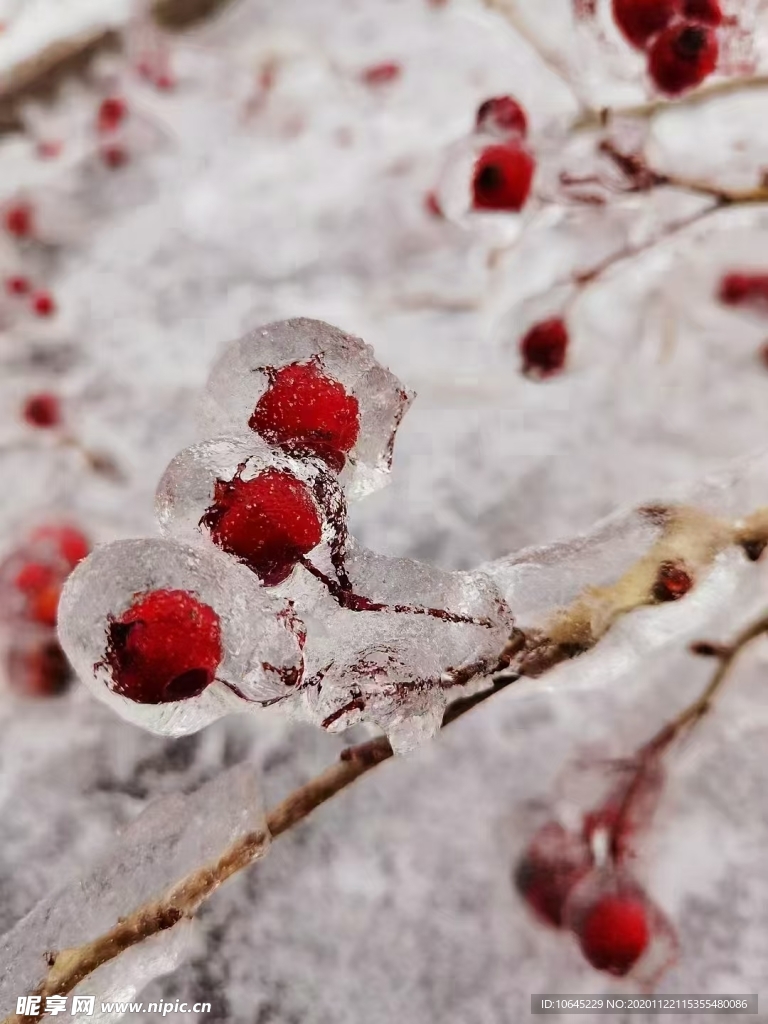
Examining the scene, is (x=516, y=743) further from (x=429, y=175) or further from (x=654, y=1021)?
(x=429, y=175)

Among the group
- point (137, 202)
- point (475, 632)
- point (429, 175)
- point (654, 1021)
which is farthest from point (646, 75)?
point (654, 1021)

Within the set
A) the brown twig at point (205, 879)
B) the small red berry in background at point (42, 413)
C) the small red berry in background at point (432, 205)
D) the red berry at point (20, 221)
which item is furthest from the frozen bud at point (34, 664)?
the small red berry in background at point (432, 205)

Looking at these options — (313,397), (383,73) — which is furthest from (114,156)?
(313,397)

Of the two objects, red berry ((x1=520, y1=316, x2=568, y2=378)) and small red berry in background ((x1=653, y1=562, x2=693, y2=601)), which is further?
red berry ((x1=520, y1=316, x2=568, y2=378))

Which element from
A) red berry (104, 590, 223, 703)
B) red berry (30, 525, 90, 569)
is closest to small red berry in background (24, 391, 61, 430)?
red berry (30, 525, 90, 569)

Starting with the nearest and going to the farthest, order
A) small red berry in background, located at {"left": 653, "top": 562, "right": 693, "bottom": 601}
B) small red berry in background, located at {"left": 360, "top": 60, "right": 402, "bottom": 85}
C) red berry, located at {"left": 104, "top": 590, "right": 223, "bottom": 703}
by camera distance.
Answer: red berry, located at {"left": 104, "top": 590, "right": 223, "bottom": 703}
small red berry in background, located at {"left": 653, "top": 562, "right": 693, "bottom": 601}
small red berry in background, located at {"left": 360, "top": 60, "right": 402, "bottom": 85}

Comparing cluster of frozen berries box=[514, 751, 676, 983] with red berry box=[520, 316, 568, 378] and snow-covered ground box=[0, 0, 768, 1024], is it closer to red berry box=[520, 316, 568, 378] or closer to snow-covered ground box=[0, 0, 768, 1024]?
snow-covered ground box=[0, 0, 768, 1024]
